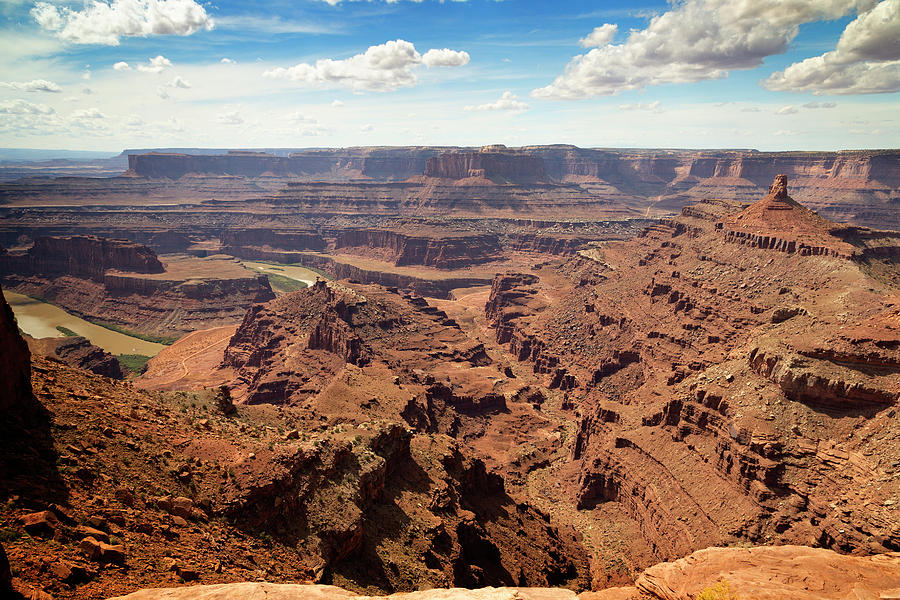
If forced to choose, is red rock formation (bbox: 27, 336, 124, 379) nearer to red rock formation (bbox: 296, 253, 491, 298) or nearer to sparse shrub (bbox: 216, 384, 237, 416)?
sparse shrub (bbox: 216, 384, 237, 416)

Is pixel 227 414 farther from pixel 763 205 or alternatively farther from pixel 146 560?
pixel 763 205

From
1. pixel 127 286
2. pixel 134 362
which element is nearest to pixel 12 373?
pixel 134 362

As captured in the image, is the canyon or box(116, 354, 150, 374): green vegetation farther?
box(116, 354, 150, 374): green vegetation

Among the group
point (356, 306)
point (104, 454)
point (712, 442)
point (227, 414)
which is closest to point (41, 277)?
point (356, 306)

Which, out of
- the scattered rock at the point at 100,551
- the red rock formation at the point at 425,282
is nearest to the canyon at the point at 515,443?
the scattered rock at the point at 100,551

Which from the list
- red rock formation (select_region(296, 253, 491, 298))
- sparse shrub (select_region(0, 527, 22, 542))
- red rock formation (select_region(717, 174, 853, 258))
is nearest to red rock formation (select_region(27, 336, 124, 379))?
sparse shrub (select_region(0, 527, 22, 542))

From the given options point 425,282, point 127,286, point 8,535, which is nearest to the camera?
point 8,535

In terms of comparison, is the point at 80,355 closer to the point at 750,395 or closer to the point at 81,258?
the point at 81,258
